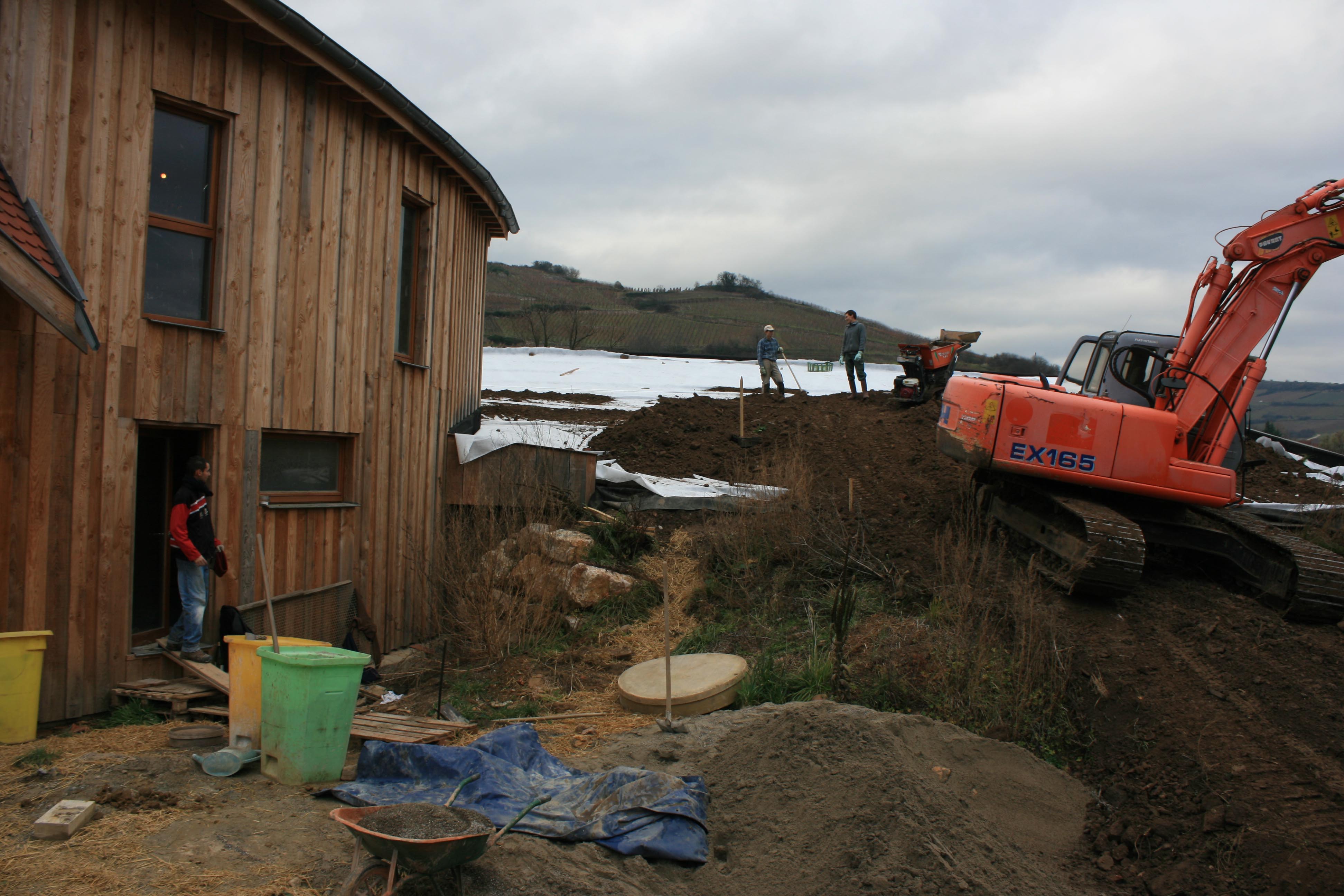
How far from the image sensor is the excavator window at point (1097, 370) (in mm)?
11047

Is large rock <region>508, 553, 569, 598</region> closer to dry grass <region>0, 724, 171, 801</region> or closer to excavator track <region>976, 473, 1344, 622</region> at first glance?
dry grass <region>0, 724, 171, 801</region>

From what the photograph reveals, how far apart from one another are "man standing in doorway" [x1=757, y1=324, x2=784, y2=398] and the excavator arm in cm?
986

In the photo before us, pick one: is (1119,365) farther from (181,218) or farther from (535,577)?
(181,218)

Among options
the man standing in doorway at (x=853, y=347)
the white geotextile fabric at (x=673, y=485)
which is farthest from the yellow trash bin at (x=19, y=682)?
the man standing in doorway at (x=853, y=347)

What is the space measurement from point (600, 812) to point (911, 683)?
315cm

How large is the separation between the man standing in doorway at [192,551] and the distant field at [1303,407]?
86.9ft

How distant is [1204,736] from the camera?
19.3ft

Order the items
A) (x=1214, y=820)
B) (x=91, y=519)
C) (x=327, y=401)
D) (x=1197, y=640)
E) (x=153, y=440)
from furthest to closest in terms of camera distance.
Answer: (x=327, y=401)
(x=153, y=440)
(x=1197, y=640)
(x=91, y=519)
(x=1214, y=820)

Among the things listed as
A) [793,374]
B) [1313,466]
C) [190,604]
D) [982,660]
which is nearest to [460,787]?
[190,604]

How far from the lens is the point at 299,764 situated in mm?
5281

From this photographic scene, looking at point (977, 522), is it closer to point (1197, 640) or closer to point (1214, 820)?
point (1197, 640)

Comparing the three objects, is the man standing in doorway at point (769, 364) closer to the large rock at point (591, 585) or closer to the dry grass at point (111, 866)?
the large rock at point (591, 585)

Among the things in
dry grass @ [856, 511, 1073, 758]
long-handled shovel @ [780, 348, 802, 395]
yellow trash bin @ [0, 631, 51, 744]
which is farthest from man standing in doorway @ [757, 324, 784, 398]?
yellow trash bin @ [0, 631, 51, 744]

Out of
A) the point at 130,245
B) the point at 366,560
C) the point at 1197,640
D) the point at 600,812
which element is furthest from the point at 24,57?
the point at 1197,640
